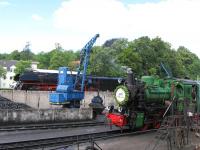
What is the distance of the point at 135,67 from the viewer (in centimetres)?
5944

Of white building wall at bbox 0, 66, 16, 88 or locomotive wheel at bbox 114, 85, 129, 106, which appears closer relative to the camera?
locomotive wheel at bbox 114, 85, 129, 106

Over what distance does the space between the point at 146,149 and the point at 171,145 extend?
3.70ft

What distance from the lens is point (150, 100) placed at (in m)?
21.3

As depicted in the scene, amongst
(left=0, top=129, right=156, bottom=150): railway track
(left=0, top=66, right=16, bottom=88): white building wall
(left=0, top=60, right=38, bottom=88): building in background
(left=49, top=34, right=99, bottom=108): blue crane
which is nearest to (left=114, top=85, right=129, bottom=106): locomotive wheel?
(left=0, top=129, right=156, bottom=150): railway track

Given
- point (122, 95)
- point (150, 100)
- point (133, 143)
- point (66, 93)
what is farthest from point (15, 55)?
point (133, 143)

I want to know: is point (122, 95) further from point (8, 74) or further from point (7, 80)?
point (8, 74)

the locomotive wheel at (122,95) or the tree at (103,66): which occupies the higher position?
the tree at (103,66)

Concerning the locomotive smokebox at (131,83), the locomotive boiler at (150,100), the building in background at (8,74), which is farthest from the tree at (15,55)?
the locomotive smokebox at (131,83)

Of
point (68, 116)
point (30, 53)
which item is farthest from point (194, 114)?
point (30, 53)

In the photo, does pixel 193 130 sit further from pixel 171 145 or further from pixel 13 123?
pixel 13 123

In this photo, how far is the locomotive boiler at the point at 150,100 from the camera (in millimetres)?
20312

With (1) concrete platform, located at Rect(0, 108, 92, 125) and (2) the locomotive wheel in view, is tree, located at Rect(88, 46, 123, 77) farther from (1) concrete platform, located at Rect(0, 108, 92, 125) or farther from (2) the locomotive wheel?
(2) the locomotive wheel

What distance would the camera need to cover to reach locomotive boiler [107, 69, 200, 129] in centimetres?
2031

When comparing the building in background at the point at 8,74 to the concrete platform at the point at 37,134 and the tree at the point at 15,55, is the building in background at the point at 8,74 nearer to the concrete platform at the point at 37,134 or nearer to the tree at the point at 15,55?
the tree at the point at 15,55
